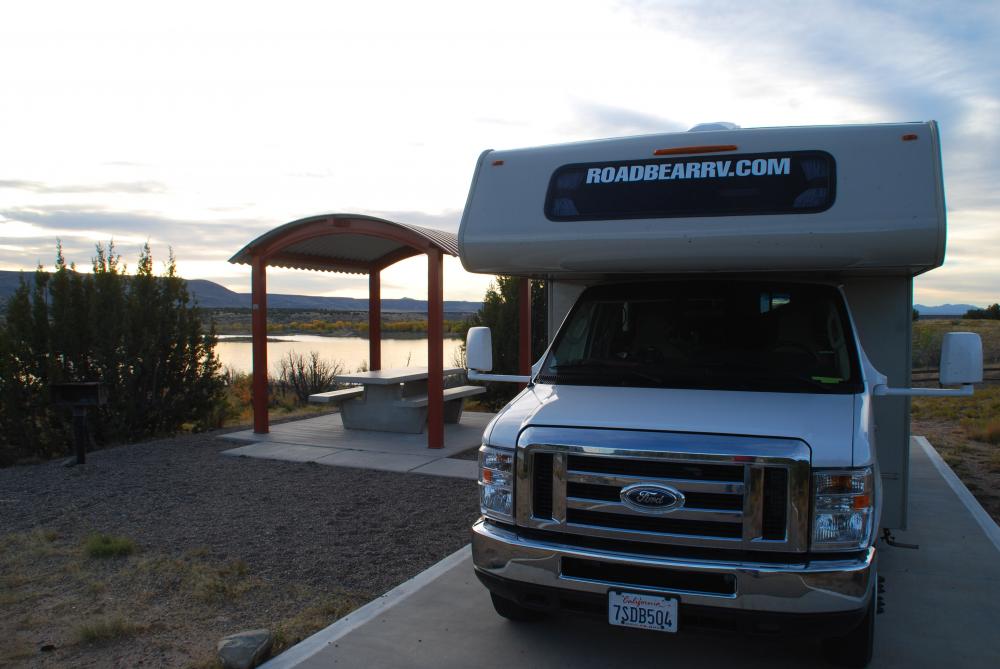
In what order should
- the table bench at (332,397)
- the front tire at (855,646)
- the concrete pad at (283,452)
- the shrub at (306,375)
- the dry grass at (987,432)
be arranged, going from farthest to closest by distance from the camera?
the shrub at (306,375) → the dry grass at (987,432) → the table bench at (332,397) → the concrete pad at (283,452) → the front tire at (855,646)

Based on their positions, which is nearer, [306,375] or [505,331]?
[505,331]

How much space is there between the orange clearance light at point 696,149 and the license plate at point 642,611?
2.70 meters

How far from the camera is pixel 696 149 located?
4805mm

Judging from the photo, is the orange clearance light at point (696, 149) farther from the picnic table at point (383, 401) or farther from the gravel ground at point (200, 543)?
the picnic table at point (383, 401)

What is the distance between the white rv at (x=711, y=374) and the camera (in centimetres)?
349

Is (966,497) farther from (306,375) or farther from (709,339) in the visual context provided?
(306,375)

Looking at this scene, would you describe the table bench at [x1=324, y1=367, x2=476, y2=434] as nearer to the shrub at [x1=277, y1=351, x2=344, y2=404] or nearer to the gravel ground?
the gravel ground

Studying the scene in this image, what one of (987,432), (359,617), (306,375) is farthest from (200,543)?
(306,375)

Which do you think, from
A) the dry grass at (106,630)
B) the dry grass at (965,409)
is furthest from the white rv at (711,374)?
the dry grass at (965,409)

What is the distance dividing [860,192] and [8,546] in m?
6.78

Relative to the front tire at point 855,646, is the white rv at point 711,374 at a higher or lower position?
higher

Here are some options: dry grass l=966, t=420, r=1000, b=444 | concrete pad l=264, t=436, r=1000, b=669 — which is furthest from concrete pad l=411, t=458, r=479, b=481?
dry grass l=966, t=420, r=1000, b=444

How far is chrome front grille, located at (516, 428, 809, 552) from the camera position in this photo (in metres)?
3.50

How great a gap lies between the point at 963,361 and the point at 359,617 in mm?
3807
